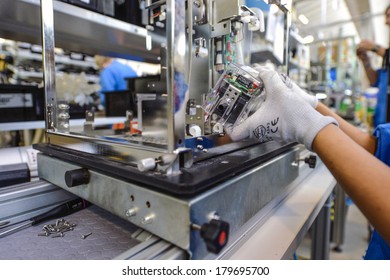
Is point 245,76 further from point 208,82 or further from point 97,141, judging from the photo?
point 97,141

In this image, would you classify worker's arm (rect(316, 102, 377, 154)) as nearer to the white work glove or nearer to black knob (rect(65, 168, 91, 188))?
the white work glove

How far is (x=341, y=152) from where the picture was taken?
564 mm

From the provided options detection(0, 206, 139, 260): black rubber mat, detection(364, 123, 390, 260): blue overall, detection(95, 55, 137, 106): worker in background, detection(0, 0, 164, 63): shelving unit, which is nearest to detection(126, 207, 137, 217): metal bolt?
detection(0, 206, 139, 260): black rubber mat

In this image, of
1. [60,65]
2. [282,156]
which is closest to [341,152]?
[282,156]

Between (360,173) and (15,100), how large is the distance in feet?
4.65

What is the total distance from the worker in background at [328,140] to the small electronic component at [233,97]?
0.03m

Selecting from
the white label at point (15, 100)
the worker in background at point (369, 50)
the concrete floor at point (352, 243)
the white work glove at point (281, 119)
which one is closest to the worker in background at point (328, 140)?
the white work glove at point (281, 119)

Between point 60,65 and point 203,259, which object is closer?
point 203,259

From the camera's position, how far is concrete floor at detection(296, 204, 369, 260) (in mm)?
2021

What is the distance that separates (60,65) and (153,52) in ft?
2.35

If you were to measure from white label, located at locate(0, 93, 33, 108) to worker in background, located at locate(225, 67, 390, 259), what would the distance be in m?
1.09

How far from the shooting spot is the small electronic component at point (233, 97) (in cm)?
64

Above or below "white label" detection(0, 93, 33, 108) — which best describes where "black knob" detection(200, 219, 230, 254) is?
below

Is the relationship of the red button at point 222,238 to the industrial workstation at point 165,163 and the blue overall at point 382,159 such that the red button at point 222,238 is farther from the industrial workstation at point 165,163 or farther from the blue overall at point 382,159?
the blue overall at point 382,159
